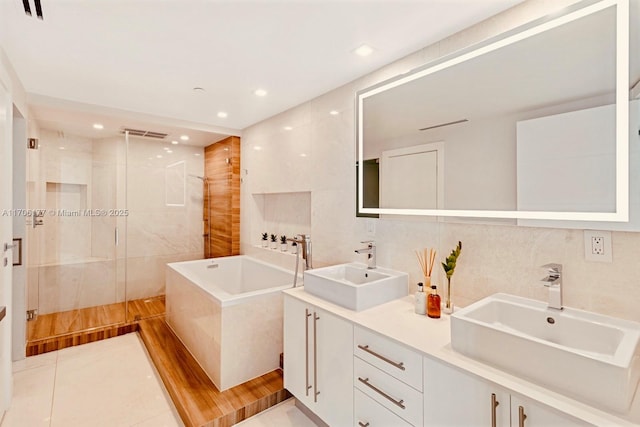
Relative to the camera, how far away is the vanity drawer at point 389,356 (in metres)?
1.29

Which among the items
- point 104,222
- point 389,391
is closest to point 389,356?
point 389,391

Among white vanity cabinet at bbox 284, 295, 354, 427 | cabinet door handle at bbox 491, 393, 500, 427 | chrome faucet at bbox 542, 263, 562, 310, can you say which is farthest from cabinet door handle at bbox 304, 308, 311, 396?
chrome faucet at bbox 542, 263, 562, 310

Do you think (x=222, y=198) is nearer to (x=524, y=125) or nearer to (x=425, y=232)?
(x=425, y=232)

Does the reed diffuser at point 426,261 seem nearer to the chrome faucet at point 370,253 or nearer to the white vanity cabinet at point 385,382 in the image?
the chrome faucet at point 370,253

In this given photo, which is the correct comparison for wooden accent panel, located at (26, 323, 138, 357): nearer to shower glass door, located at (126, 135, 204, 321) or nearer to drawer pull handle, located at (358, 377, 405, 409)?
shower glass door, located at (126, 135, 204, 321)

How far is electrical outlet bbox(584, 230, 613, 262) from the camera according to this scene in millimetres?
1269

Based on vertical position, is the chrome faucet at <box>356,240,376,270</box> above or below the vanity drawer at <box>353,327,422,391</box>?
above

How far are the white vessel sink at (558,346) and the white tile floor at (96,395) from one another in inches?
55.1

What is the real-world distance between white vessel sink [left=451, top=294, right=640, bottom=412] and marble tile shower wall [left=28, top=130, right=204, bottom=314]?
3.81 metres

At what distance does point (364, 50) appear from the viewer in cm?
197

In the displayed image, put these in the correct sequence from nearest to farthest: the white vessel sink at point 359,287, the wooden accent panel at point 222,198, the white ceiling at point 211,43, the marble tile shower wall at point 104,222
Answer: the white ceiling at point 211,43 < the white vessel sink at point 359,287 < the marble tile shower wall at point 104,222 < the wooden accent panel at point 222,198

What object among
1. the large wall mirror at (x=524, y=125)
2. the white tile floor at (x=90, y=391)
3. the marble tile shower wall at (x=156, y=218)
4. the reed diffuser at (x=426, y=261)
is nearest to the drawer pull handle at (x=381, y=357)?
the reed diffuser at (x=426, y=261)

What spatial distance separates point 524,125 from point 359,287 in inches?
46.0

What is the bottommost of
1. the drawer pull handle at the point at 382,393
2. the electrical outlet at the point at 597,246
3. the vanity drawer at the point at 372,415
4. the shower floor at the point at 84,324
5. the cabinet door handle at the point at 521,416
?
the shower floor at the point at 84,324
